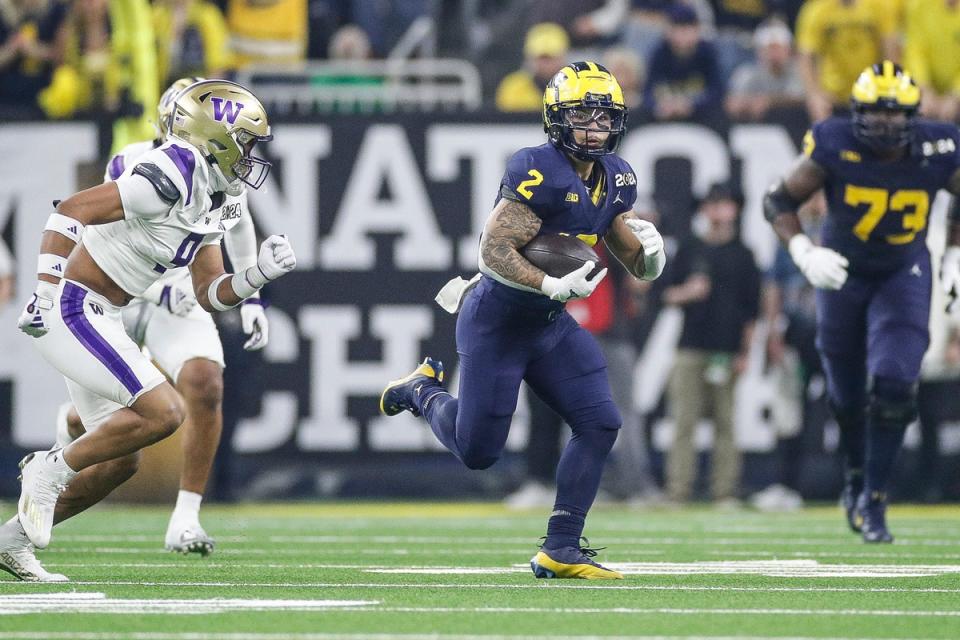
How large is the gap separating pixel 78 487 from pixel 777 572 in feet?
8.79

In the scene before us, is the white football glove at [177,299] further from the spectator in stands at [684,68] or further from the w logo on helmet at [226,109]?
the spectator in stands at [684,68]

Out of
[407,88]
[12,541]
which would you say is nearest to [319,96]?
[407,88]

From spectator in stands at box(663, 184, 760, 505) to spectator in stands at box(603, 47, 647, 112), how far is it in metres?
1.23

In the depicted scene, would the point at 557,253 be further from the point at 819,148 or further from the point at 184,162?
the point at 819,148

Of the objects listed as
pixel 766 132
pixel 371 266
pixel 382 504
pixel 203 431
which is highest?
pixel 766 132

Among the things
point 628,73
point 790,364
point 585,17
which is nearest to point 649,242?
point 790,364

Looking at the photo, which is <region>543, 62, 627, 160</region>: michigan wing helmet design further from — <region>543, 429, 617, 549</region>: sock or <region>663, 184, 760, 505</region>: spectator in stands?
<region>663, 184, 760, 505</region>: spectator in stands

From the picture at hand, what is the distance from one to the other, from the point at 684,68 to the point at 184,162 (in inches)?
266

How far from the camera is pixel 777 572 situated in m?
6.44

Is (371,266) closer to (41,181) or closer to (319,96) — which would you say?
(319,96)

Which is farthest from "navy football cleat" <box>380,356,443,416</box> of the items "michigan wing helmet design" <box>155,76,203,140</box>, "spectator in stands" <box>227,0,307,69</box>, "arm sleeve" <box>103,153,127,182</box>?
"spectator in stands" <box>227,0,307,69</box>

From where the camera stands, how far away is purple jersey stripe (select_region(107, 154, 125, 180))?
7336mm

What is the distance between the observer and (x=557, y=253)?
20.1 ft

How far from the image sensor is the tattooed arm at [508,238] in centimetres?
607
